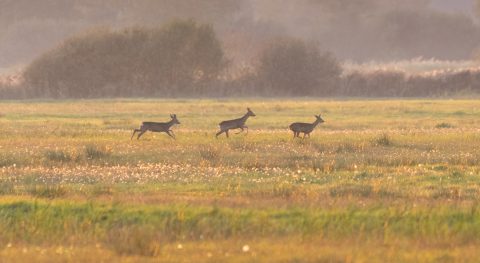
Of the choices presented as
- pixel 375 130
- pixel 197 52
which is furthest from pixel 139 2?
pixel 375 130

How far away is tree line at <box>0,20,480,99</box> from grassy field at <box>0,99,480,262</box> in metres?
40.7

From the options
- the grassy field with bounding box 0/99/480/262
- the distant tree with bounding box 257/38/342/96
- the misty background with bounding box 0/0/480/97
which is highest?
the misty background with bounding box 0/0/480/97

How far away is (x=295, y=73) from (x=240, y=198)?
60.4 metres

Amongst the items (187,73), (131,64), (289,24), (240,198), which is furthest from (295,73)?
(289,24)

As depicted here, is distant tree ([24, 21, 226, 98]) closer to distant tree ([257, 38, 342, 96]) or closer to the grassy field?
distant tree ([257, 38, 342, 96])

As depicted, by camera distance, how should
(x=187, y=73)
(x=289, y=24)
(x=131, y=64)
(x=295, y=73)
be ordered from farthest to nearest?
(x=289, y=24)
(x=295, y=73)
(x=187, y=73)
(x=131, y=64)

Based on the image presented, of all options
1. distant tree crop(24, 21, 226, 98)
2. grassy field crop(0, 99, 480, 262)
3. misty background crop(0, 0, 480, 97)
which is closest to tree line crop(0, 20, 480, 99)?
distant tree crop(24, 21, 226, 98)

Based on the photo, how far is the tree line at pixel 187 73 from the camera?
7612 cm

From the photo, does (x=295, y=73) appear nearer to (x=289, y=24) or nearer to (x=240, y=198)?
(x=240, y=198)

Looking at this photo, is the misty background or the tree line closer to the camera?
the tree line

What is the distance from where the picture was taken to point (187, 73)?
260 feet

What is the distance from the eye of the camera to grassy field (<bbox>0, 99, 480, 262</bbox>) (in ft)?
51.7

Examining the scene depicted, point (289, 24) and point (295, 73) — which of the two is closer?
point (295, 73)

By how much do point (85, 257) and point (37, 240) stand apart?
1.92m
